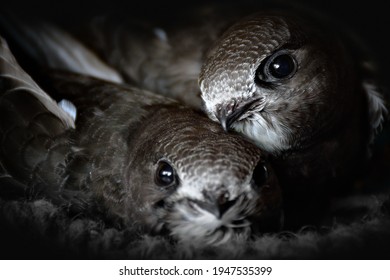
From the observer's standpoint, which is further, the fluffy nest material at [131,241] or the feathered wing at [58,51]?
the feathered wing at [58,51]

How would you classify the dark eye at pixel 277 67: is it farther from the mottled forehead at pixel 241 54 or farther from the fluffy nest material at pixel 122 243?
the fluffy nest material at pixel 122 243

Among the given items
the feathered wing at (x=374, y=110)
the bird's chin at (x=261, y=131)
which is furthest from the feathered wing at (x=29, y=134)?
the feathered wing at (x=374, y=110)

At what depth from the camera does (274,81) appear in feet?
5.27

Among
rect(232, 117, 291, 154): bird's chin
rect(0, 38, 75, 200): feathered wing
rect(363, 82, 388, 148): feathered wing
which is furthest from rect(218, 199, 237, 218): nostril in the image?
rect(363, 82, 388, 148): feathered wing

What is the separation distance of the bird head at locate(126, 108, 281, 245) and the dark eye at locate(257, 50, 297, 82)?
186 millimetres

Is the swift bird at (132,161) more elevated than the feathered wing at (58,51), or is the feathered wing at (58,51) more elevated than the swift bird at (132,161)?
the feathered wing at (58,51)

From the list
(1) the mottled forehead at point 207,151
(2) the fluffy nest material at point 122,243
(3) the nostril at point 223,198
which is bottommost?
(2) the fluffy nest material at point 122,243

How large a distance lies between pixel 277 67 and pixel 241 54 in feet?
0.36

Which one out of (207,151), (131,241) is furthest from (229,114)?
(131,241)

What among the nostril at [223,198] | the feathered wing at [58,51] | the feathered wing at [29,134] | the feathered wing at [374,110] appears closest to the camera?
the nostril at [223,198]

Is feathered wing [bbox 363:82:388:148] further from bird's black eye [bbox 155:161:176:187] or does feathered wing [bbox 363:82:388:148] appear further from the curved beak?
bird's black eye [bbox 155:161:176:187]

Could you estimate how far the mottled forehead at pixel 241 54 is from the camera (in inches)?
60.9

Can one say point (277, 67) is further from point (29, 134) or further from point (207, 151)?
point (29, 134)
